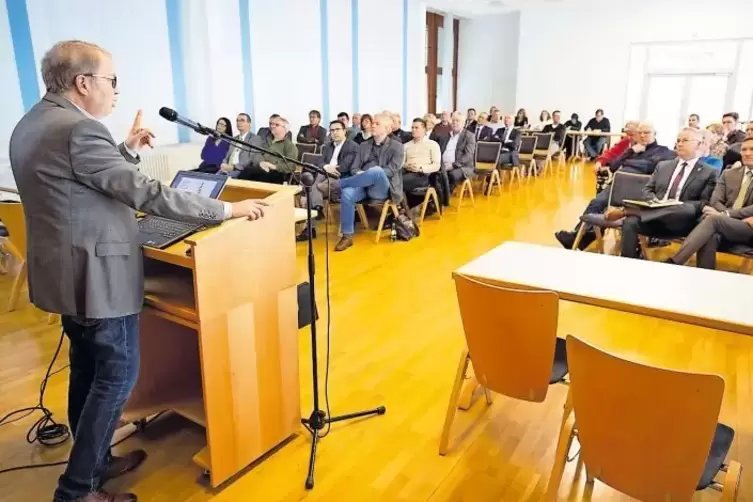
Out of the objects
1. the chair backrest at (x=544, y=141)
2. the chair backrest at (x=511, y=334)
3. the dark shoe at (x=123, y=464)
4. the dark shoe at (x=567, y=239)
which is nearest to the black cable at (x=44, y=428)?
the dark shoe at (x=123, y=464)

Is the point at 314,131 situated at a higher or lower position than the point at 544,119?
higher

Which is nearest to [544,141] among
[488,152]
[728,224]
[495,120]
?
[495,120]

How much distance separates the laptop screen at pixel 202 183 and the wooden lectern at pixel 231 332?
184mm

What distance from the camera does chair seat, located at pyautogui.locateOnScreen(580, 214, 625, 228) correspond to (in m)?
4.85

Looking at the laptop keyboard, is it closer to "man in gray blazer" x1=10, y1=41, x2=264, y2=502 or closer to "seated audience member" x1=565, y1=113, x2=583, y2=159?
"man in gray blazer" x1=10, y1=41, x2=264, y2=502

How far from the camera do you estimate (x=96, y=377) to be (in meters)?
1.89

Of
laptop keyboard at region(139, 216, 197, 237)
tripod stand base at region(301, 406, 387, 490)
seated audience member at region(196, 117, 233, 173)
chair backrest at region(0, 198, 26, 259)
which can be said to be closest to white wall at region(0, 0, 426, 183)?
seated audience member at region(196, 117, 233, 173)

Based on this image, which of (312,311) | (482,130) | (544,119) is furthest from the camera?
(544,119)

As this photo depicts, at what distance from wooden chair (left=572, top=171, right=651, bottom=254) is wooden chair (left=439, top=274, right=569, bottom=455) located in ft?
10.1

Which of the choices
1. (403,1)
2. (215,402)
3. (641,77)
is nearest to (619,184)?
(215,402)

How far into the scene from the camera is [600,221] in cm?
494

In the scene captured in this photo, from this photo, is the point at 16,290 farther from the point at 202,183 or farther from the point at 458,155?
the point at 458,155

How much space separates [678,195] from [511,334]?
343cm

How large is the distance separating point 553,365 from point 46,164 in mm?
1854
